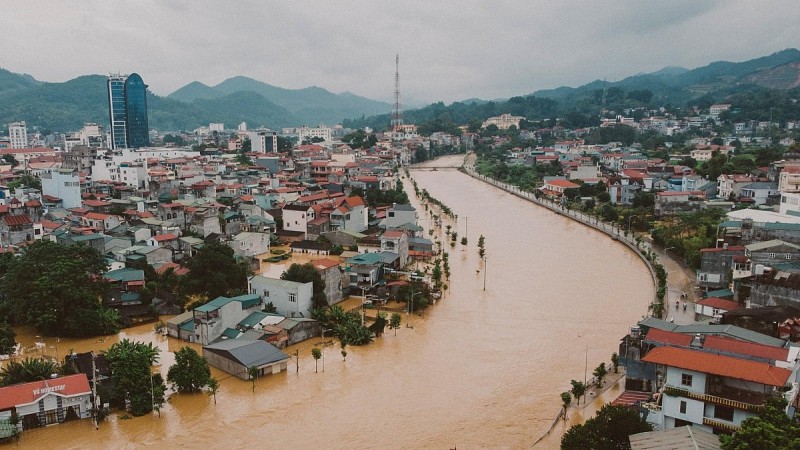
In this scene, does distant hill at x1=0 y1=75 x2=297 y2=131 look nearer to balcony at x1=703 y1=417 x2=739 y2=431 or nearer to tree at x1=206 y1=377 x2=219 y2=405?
tree at x1=206 y1=377 x2=219 y2=405

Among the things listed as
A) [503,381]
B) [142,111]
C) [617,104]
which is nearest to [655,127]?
[617,104]

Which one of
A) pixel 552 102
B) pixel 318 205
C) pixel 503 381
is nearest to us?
pixel 503 381

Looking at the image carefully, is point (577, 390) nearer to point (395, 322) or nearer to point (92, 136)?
point (395, 322)

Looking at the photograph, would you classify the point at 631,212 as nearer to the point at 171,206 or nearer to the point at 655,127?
the point at 171,206

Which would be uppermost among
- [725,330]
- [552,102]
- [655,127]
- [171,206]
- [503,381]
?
[552,102]

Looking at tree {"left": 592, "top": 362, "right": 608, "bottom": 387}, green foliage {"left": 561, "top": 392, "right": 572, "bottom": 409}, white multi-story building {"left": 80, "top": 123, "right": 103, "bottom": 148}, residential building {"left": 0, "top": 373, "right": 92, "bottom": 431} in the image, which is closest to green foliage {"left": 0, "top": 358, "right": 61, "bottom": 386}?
residential building {"left": 0, "top": 373, "right": 92, "bottom": 431}

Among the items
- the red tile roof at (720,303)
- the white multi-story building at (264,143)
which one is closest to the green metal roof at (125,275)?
the red tile roof at (720,303)
